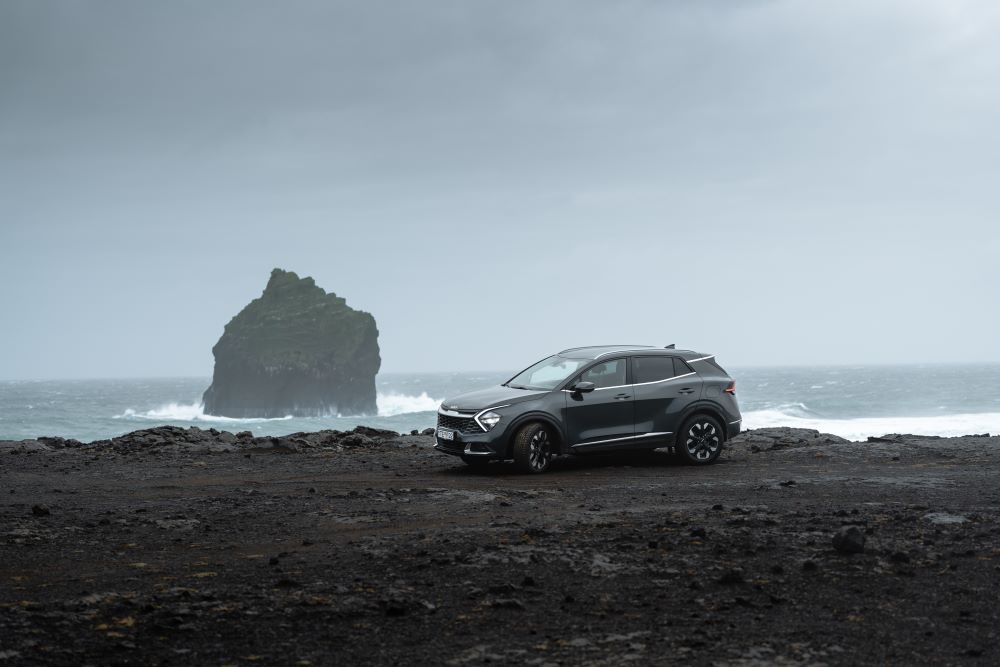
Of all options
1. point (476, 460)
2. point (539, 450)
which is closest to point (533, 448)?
point (539, 450)

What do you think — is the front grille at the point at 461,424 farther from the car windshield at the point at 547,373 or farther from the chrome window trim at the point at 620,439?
the chrome window trim at the point at 620,439

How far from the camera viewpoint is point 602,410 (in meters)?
13.3

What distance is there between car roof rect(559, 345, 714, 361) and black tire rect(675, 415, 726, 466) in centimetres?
99

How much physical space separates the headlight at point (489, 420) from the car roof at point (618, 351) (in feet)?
5.89

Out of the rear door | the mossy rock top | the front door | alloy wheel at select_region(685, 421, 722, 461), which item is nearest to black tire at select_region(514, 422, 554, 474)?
the front door

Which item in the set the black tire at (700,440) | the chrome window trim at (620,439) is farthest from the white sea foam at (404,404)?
the chrome window trim at (620,439)

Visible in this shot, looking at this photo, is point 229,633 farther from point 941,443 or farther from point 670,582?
point 941,443

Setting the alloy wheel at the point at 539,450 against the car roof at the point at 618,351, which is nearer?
the alloy wheel at the point at 539,450

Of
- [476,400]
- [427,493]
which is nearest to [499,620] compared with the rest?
[427,493]

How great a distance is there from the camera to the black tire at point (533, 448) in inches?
504

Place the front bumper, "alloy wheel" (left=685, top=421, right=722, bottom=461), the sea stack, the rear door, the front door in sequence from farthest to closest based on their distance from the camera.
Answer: the sea stack < "alloy wheel" (left=685, top=421, right=722, bottom=461) < the rear door < the front door < the front bumper

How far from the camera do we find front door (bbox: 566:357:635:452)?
1314 centimetres

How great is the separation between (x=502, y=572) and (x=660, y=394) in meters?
7.48

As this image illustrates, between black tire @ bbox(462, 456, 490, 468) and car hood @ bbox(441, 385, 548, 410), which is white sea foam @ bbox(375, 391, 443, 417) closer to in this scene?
black tire @ bbox(462, 456, 490, 468)
